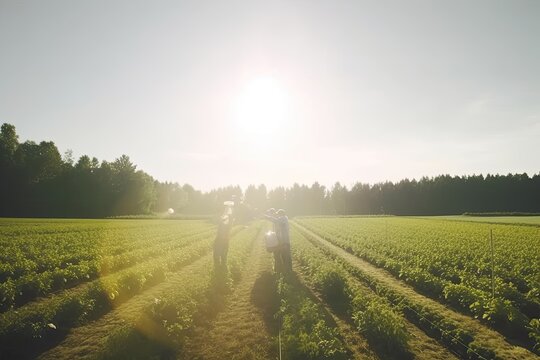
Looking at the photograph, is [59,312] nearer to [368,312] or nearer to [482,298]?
[368,312]

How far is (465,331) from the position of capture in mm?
8234

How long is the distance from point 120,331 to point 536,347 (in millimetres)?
9841

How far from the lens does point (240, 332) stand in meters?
8.56

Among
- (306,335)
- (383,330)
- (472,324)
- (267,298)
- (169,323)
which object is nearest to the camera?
(306,335)

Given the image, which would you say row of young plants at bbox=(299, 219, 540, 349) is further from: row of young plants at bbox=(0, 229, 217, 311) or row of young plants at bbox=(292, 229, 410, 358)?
row of young plants at bbox=(0, 229, 217, 311)

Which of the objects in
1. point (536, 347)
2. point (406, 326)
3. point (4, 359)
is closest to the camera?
point (4, 359)

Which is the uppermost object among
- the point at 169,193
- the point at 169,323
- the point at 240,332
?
the point at 169,193

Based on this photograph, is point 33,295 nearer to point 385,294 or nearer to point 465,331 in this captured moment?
point 385,294

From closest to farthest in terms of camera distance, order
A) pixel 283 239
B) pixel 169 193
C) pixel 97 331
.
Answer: pixel 97 331, pixel 283 239, pixel 169 193

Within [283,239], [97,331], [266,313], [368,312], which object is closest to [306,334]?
[368,312]

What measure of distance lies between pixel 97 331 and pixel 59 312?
1378 millimetres

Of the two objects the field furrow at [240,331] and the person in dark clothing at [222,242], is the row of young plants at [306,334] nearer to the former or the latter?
the field furrow at [240,331]

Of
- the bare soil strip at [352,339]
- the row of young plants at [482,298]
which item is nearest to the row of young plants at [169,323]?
the bare soil strip at [352,339]


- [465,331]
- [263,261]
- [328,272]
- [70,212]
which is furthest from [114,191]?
[465,331]
